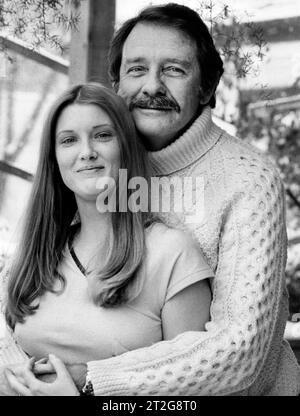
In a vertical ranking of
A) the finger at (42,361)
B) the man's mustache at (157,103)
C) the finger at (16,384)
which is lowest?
the finger at (16,384)

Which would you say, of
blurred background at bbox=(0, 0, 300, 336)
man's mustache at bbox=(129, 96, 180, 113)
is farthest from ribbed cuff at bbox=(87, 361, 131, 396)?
blurred background at bbox=(0, 0, 300, 336)

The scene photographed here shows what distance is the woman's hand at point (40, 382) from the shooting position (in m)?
1.95

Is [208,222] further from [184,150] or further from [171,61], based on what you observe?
[171,61]

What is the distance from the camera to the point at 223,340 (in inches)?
76.9

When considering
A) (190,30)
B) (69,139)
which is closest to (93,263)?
(69,139)

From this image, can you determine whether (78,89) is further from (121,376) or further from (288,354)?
(288,354)

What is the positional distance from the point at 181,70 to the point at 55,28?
2.94ft

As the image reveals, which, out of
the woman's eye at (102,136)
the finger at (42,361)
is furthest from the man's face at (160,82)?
the finger at (42,361)

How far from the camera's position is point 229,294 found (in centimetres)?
204

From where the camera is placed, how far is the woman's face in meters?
2.05

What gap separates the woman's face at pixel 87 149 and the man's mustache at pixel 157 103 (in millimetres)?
152

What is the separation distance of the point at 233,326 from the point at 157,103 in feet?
1.89

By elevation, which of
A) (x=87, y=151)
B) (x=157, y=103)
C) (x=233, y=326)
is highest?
(x=157, y=103)

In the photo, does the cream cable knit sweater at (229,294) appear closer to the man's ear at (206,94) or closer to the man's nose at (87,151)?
the man's ear at (206,94)
